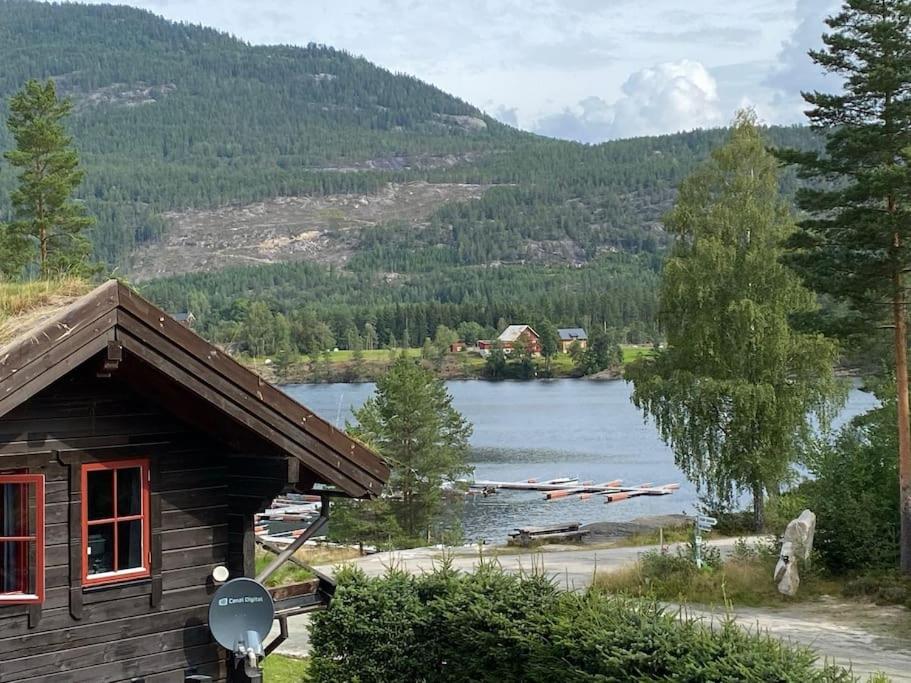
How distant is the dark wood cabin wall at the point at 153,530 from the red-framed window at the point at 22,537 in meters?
0.11

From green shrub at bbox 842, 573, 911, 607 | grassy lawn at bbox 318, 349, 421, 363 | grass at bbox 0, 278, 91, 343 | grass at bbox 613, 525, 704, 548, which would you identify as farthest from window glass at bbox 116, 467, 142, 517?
grassy lawn at bbox 318, 349, 421, 363

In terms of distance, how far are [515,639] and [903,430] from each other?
13864 millimetres

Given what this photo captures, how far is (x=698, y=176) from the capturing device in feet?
109

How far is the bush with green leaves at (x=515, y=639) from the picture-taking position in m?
9.00

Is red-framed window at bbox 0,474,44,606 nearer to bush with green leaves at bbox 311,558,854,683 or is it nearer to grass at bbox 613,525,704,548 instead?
bush with green leaves at bbox 311,558,854,683

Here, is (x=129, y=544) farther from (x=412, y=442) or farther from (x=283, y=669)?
(x=412, y=442)

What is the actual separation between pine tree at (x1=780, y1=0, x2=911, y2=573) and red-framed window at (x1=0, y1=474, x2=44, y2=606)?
1765 cm

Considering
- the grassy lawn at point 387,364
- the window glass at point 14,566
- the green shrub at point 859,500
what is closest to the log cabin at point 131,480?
the window glass at point 14,566

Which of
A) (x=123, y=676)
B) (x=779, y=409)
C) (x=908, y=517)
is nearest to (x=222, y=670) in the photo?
(x=123, y=676)

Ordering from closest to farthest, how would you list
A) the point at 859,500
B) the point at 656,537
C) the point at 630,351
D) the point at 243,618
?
the point at 243,618 < the point at 859,500 < the point at 656,537 < the point at 630,351

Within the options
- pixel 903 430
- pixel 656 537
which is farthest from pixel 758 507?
pixel 903 430

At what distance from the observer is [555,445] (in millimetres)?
85438

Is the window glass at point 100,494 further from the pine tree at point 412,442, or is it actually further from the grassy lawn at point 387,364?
the grassy lawn at point 387,364

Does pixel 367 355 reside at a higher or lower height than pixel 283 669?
lower
